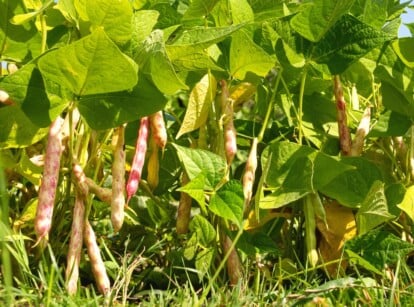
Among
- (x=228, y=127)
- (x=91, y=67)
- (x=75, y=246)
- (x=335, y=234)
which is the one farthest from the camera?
(x=335, y=234)

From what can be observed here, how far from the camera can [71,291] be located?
1.09 meters

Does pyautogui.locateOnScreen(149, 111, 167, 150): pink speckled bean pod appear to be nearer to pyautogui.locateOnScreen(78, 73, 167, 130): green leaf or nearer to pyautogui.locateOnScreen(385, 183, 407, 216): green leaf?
pyautogui.locateOnScreen(78, 73, 167, 130): green leaf

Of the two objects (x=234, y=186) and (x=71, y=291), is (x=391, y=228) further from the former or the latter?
(x=71, y=291)

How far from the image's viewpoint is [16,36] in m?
1.20

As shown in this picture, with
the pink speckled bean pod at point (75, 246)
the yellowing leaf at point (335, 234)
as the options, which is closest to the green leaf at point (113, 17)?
the pink speckled bean pod at point (75, 246)

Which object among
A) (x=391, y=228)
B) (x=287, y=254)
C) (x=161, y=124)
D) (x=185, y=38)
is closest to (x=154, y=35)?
(x=185, y=38)

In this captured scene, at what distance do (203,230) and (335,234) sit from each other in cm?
26

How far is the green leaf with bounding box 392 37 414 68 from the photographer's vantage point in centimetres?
135

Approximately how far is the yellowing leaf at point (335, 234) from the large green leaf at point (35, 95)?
540 mm

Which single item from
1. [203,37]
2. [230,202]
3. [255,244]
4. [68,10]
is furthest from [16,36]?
[255,244]

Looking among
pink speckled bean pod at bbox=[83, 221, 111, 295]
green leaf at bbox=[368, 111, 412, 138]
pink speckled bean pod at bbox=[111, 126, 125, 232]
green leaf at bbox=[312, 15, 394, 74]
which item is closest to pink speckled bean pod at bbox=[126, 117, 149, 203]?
pink speckled bean pod at bbox=[111, 126, 125, 232]

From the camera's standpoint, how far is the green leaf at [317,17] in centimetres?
121

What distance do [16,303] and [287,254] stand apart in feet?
1.98

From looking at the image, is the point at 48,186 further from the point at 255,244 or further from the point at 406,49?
the point at 406,49
